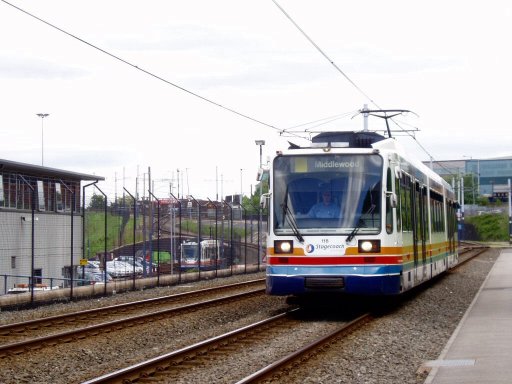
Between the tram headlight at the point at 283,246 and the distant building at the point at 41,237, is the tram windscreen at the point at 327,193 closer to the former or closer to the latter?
the tram headlight at the point at 283,246

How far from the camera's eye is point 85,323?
59.2 feet

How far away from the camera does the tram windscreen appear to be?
17.8 m

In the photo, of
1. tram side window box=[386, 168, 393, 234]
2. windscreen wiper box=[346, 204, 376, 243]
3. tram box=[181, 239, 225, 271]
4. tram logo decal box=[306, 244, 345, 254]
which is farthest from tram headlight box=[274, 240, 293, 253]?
tram box=[181, 239, 225, 271]

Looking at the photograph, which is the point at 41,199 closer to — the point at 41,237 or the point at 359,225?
the point at 41,237

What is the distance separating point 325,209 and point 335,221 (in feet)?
0.97

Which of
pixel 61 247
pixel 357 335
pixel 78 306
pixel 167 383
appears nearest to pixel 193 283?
pixel 61 247

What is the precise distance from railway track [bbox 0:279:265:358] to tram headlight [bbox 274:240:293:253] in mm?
2676

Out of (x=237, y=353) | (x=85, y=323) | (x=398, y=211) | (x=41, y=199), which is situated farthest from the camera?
(x=41, y=199)

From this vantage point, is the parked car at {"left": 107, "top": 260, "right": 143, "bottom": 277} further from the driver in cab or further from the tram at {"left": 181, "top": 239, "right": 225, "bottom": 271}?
the driver in cab

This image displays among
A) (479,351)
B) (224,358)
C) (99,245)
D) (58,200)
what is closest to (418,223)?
(479,351)

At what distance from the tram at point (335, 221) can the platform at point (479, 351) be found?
1861 mm

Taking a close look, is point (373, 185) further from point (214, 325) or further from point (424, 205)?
point (424, 205)

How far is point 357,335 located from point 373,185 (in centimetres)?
331

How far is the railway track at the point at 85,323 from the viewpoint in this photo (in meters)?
14.4
